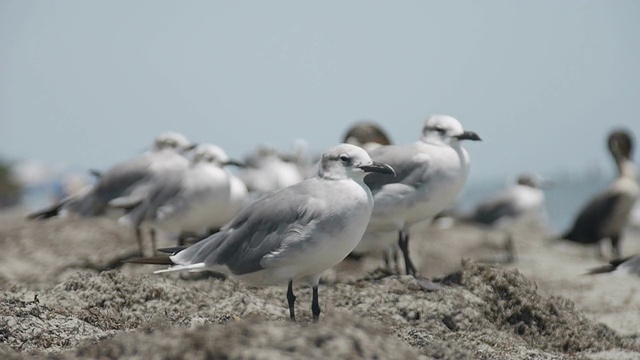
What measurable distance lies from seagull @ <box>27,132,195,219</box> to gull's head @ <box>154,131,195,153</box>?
0.09ft

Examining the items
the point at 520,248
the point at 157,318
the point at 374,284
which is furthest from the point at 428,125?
the point at 520,248

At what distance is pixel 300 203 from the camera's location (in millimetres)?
6297

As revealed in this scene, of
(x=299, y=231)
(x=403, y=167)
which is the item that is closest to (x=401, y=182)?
(x=403, y=167)

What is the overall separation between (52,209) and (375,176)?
6.10m

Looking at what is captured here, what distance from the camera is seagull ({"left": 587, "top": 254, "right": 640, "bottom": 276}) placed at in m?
8.71

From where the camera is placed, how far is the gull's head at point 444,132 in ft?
27.6

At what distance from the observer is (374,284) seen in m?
7.56

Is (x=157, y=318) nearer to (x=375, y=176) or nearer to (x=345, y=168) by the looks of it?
(x=345, y=168)

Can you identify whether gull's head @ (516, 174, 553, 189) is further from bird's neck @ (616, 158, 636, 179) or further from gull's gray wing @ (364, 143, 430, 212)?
gull's gray wing @ (364, 143, 430, 212)

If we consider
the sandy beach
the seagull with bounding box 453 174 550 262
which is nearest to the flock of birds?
the sandy beach

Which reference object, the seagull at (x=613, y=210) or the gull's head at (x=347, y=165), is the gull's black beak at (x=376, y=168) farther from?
the seagull at (x=613, y=210)

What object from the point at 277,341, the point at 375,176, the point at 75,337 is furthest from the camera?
the point at 375,176

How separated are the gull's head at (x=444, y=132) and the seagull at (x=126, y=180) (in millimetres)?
3974

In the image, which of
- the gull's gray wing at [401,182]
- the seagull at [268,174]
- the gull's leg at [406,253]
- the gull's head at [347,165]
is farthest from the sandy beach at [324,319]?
the seagull at [268,174]
